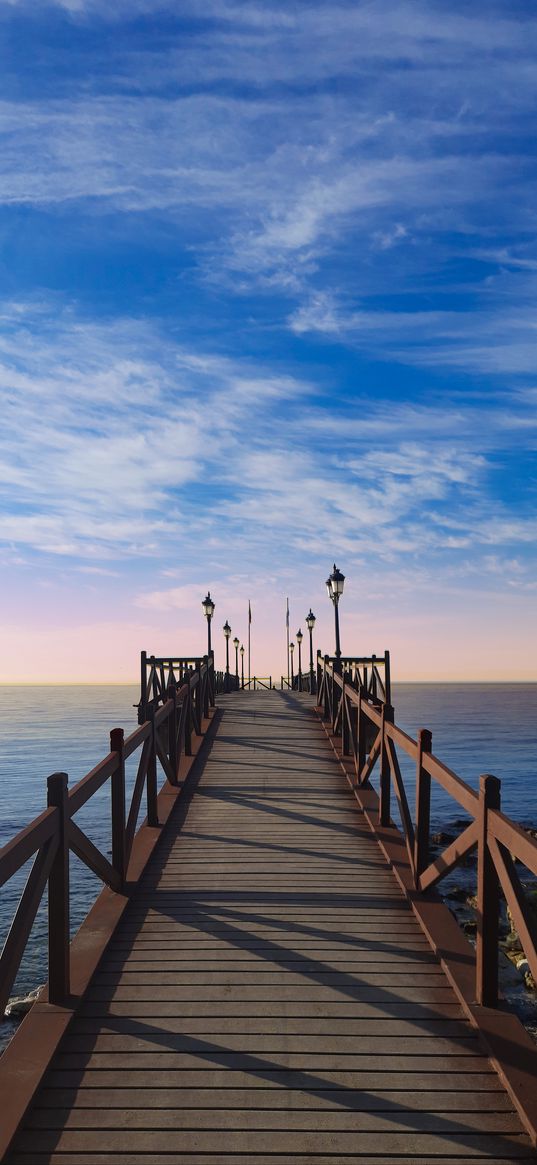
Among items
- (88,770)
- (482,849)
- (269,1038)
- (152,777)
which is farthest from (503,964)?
(88,770)

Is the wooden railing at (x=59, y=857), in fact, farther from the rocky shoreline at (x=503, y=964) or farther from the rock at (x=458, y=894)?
the rock at (x=458, y=894)

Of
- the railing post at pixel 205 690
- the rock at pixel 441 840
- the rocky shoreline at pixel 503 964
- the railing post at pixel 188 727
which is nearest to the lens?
the rocky shoreline at pixel 503 964

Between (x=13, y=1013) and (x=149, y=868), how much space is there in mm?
4914

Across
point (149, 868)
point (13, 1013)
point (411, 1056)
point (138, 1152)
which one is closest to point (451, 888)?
point (13, 1013)

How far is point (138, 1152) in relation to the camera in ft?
12.1

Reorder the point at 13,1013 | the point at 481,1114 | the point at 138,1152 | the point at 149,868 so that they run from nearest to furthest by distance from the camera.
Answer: the point at 138,1152
the point at 481,1114
the point at 149,868
the point at 13,1013

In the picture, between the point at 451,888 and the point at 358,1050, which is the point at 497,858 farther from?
the point at 451,888

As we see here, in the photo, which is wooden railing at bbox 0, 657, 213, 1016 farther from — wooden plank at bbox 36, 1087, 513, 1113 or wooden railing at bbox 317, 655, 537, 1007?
wooden railing at bbox 317, 655, 537, 1007

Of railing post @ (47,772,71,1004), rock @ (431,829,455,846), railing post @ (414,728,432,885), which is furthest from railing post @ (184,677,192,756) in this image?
rock @ (431,829,455,846)

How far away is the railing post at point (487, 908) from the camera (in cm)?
474

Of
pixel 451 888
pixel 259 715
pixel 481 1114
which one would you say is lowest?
pixel 451 888

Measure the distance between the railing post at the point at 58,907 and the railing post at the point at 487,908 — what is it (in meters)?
2.64

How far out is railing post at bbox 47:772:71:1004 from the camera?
Answer: 4.96m

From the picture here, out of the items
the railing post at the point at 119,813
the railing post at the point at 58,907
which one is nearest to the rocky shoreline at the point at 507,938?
the railing post at the point at 119,813
